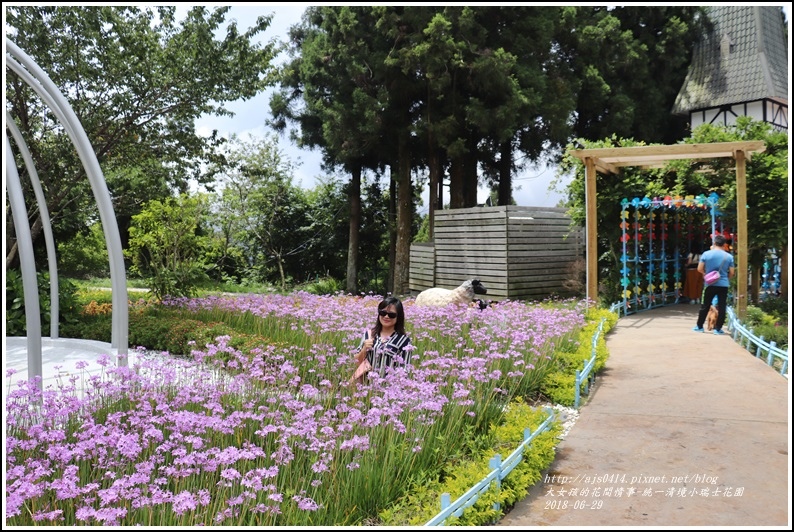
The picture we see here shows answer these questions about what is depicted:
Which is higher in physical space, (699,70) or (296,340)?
(699,70)

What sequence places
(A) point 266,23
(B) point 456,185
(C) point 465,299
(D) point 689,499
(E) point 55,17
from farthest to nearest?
(B) point 456,185 → (A) point 266,23 → (E) point 55,17 → (C) point 465,299 → (D) point 689,499

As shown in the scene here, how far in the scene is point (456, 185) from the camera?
1745 centimetres

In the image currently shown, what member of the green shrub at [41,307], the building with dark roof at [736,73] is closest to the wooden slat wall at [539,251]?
the green shrub at [41,307]

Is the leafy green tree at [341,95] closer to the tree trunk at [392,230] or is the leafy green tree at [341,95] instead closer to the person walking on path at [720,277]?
the tree trunk at [392,230]

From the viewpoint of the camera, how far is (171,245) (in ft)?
41.1

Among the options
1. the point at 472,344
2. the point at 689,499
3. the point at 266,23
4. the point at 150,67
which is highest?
the point at 266,23

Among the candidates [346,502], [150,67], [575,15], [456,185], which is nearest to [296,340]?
[346,502]

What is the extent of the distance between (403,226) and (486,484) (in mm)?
14976

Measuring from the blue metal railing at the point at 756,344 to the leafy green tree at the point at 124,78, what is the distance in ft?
33.6

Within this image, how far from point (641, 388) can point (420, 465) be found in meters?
3.34

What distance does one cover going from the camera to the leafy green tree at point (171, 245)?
1101cm

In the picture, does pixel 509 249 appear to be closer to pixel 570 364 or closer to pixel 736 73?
pixel 570 364

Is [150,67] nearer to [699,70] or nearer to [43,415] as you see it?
[43,415]

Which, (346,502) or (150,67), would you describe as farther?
(150,67)
